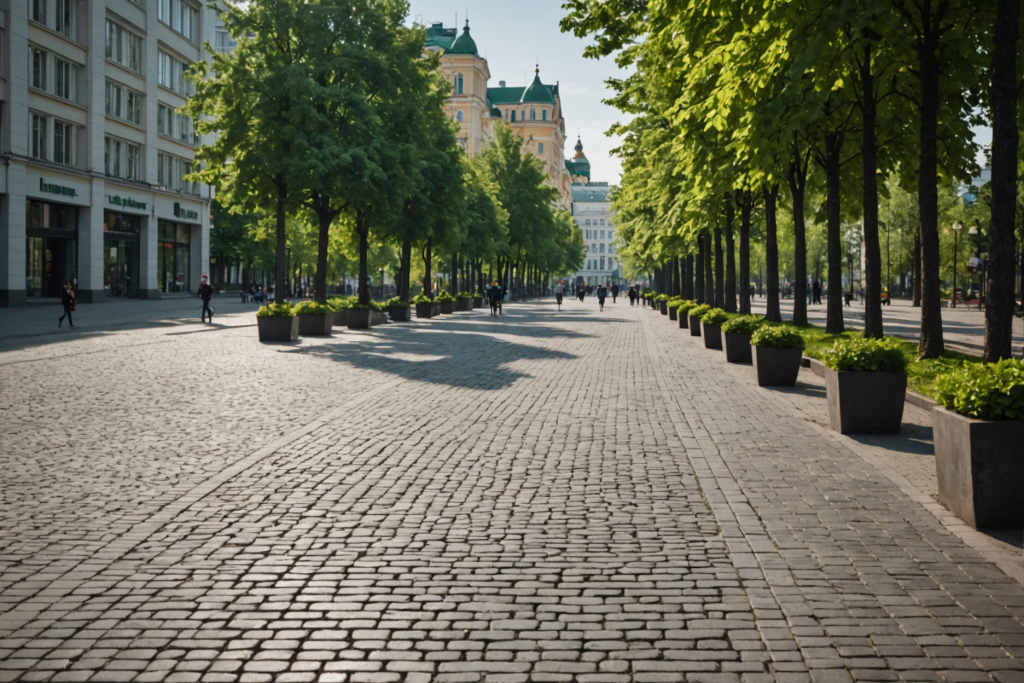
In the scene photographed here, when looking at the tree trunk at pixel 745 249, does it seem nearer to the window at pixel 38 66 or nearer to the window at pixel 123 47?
the window at pixel 38 66

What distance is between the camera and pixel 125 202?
169 feet

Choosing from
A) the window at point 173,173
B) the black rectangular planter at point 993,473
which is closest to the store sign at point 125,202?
the window at point 173,173

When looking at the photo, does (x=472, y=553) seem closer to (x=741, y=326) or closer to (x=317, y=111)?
(x=741, y=326)

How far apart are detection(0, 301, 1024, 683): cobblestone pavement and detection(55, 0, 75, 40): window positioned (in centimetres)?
3875

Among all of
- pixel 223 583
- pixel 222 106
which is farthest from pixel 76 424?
pixel 222 106

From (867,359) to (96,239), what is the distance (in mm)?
44645

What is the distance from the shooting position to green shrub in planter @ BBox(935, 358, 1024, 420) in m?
6.41

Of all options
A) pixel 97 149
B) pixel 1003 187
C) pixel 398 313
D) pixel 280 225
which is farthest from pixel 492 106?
pixel 1003 187

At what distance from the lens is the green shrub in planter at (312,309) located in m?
28.9

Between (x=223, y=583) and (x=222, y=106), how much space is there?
28894 mm

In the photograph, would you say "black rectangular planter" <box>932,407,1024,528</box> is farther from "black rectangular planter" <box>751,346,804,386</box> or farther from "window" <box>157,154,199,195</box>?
"window" <box>157,154,199,195</box>

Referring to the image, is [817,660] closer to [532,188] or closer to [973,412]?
[973,412]

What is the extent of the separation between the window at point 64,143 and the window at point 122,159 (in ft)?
7.96

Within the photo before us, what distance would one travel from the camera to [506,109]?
171 metres
